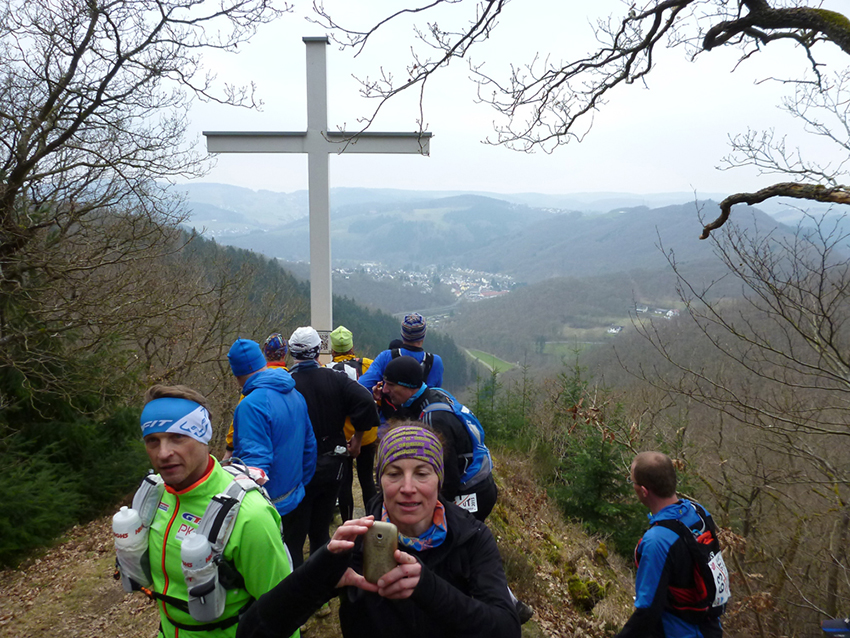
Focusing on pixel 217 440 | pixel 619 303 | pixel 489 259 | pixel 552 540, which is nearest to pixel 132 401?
pixel 217 440

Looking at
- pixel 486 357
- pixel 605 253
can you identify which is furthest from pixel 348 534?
pixel 605 253

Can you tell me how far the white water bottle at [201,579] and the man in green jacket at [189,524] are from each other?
0.19 feet

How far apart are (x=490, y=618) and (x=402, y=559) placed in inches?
15.8

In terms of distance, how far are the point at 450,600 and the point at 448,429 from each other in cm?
166

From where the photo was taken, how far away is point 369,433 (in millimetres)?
4340

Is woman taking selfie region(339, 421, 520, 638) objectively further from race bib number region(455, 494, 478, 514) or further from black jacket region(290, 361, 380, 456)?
black jacket region(290, 361, 380, 456)

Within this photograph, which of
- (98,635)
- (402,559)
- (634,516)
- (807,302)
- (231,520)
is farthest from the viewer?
(634,516)

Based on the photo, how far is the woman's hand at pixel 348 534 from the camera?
1.29m

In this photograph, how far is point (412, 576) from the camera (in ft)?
4.28

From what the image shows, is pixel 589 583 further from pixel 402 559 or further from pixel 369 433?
pixel 402 559

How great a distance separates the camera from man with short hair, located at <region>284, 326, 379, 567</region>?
352 centimetres

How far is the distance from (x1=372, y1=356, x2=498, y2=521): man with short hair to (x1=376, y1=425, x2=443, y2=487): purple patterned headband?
1233 mm

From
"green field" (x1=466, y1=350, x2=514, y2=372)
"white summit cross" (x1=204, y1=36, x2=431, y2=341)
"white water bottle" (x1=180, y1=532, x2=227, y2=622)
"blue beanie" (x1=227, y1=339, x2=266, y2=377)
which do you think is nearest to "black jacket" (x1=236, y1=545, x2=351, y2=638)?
"white water bottle" (x1=180, y1=532, x2=227, y2=622)

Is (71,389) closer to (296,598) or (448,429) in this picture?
(448,429)
